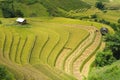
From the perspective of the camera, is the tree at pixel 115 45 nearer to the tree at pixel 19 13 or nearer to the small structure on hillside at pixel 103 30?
the small structure on hillside at pixel 103 30

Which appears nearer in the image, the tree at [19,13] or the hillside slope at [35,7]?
the tree at [19,13]

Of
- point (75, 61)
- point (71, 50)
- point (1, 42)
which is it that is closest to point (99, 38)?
point (71, 50)

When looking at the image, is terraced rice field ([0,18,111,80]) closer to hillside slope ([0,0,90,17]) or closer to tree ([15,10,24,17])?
tree ([15,10,24,17])

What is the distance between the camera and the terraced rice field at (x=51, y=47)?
176 ft

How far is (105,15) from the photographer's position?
166m

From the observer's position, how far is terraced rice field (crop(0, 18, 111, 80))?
5350cm

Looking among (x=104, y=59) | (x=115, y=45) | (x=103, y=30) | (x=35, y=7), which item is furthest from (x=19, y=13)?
(x=104, y=59)

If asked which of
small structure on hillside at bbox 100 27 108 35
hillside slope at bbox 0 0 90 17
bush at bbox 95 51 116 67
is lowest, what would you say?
hillside slope at bbox 0 0 90 17

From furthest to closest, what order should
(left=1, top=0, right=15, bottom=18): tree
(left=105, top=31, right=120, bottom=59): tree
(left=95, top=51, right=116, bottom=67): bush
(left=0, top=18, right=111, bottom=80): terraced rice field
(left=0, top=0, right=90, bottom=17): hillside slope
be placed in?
(left=0, top=0, right=90, bottom=17): hillside slope, (left=1, top=0, right=15, bottom=18): tree, (left=105, top=31, right=120, bottom=59): tree, (left=95, top=51, right=116, bottom=67): bush, (left=0, top=18, right=111, bottom=80): terraced rice field

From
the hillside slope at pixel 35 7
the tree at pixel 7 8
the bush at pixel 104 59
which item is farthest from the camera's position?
the hillside slope at pixel 35 7

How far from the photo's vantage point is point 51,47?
65938 millimetres

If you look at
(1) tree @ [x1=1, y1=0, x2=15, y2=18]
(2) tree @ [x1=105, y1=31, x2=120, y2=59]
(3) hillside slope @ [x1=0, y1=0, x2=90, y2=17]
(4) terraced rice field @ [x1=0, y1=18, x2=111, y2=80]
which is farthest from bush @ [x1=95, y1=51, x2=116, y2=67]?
(3) hillside slope @ [x1=0, y1=0, x2=90, y2=17]

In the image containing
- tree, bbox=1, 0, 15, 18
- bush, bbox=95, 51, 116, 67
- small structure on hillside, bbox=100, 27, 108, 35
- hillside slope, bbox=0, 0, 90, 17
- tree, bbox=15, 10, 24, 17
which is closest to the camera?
bush, bbox=95, 51, 116, 67

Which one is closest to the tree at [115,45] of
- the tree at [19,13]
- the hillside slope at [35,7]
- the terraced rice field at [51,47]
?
the terraced rice field at [51,47]
